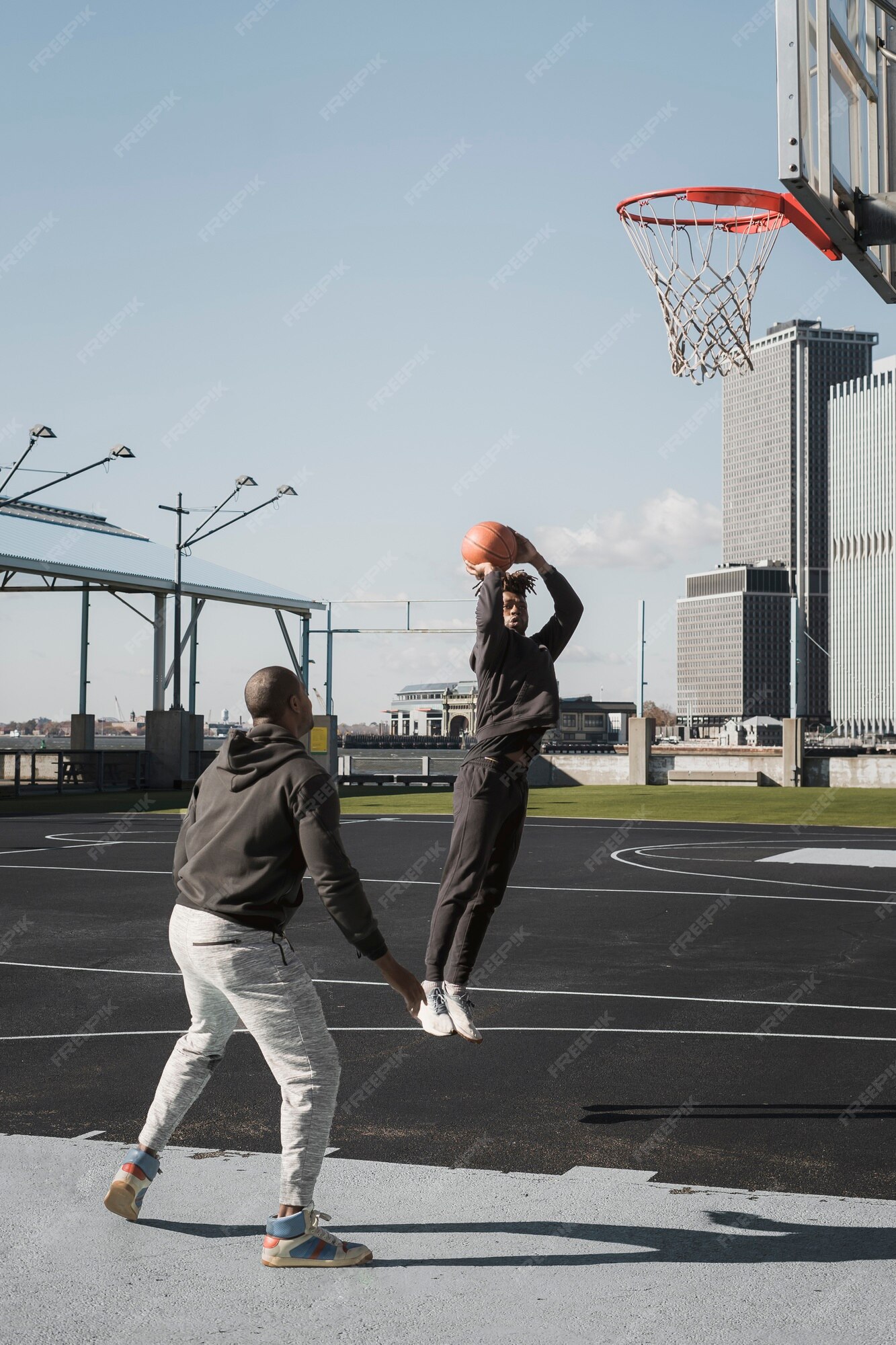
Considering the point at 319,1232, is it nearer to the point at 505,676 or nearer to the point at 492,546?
the point at 505,676

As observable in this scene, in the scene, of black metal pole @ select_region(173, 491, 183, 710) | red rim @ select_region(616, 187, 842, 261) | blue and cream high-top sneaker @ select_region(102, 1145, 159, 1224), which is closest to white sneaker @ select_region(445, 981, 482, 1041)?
blue and cream high-top sneaker @ select_region(102, 1145, 159, 1224)

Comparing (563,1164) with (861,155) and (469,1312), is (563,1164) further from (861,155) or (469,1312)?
(861,155)

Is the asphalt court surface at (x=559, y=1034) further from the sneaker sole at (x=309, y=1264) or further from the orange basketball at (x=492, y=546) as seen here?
the orange basketball at (x=492, y=546)

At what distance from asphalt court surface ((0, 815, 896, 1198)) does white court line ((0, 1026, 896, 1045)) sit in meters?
0.03

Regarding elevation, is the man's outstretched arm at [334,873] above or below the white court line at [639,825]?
above

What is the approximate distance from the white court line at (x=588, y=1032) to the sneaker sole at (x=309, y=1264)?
381 cm

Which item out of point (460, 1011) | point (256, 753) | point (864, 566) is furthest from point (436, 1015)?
point (864, 566)

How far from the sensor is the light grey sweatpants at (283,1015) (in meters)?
4.08

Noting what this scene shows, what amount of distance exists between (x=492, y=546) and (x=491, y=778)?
108 centimetres

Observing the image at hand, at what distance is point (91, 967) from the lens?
395 inches

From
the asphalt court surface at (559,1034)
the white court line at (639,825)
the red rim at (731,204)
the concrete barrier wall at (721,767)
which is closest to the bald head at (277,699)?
the asphalt court surface at (559,1034)

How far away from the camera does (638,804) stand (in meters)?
35.1

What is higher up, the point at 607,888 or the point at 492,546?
the point at 492,546

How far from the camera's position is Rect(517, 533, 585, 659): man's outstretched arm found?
618 centimetres
